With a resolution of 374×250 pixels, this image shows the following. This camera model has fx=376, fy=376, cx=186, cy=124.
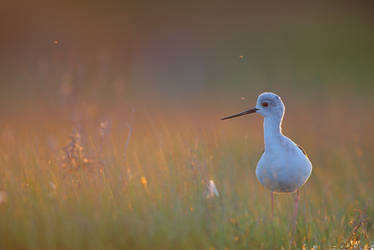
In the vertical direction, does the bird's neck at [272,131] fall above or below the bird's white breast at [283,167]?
above

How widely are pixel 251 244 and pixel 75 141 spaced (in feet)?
8.63

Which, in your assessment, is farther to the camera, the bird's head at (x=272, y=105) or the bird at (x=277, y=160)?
the bird's head at (x=272, y=105)

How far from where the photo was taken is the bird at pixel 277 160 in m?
4.17

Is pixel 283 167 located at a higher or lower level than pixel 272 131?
lower

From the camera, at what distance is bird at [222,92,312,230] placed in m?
4.17

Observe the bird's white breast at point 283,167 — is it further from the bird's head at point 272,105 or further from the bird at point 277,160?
the bird's head at point 272,105

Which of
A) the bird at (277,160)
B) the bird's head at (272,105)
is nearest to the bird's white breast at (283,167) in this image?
the bird at (277,160)

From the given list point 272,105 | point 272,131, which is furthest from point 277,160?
point 272,105

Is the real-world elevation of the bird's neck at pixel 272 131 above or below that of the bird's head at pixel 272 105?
below

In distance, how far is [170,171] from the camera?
459cm

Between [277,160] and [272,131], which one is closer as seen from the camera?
[277,160]

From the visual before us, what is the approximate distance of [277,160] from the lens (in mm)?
4195

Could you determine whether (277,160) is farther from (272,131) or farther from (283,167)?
(272,131)

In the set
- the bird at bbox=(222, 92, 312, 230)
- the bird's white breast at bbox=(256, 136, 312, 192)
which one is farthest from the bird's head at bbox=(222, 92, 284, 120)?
the bird's white breast at bbox=(256, 136, 312, 192)
